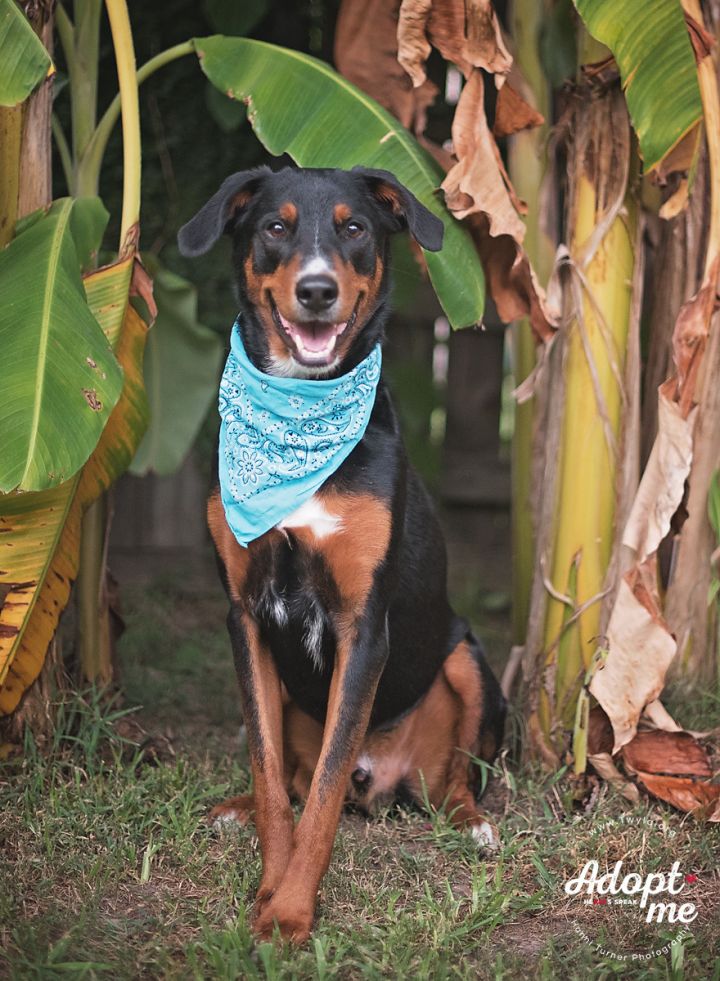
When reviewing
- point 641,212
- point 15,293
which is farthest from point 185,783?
point 641,212

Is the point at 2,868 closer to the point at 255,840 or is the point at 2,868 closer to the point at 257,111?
the point at 255,840

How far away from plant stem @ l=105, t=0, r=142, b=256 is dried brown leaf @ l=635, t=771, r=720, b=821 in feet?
7.33

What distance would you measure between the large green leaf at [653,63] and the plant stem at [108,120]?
1.27 meters

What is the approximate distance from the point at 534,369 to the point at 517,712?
1.16 meters

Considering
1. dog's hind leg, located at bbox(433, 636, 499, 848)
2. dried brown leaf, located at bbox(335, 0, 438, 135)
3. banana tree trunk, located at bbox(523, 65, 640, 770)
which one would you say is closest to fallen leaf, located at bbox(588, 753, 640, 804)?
banana tree trunk, located at bbox(523, 65, 640, 770)

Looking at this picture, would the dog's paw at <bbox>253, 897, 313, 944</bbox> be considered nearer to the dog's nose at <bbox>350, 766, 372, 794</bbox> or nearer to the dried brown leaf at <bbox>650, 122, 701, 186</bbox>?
the dog's nose at <bbox>350, 766, 372, 794</bbox>

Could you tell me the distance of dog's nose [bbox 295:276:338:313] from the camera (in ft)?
8.98

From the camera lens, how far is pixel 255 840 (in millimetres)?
3078

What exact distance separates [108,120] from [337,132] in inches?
30.8

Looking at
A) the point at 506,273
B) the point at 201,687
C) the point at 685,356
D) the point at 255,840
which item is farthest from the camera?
the point at 201,687

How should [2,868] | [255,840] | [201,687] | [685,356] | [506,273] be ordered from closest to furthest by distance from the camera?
[2,868] → [255,840] → [685,356] → [506,273] → [201,687]

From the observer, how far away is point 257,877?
9.40 feet

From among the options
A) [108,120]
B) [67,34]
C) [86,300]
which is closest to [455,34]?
[108,120]

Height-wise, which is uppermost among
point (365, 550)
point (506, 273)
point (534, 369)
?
point (506, 273)
